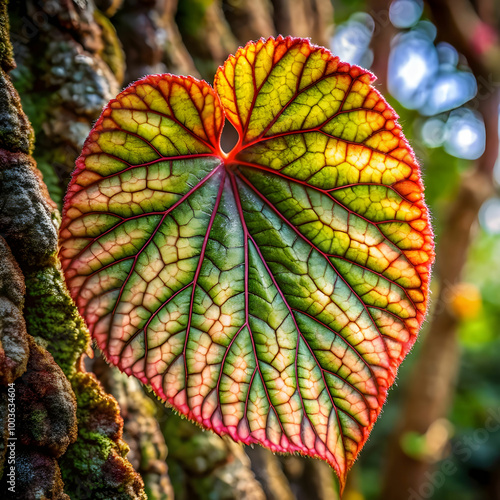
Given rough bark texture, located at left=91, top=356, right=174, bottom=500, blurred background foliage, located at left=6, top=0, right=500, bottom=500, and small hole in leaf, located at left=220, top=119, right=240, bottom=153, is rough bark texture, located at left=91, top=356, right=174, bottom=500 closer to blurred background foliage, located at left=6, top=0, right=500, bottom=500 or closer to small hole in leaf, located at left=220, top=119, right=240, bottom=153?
blurred background foliage, located at left=6, top=0, right=500, bottom=500

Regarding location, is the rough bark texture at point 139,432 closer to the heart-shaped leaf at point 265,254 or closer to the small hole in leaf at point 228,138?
the heart-shaped leaf at point 265,254

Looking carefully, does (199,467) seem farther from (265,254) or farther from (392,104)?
(392,104)

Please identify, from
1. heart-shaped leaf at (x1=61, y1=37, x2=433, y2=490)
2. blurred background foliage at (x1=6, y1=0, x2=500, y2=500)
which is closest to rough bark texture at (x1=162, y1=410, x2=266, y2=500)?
blurred background foliage at (x1=6, y1=0, x2=500, y2=500)

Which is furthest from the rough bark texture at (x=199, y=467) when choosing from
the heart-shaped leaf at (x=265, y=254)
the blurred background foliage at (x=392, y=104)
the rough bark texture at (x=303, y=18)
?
the rough bark texture at (x=303, y=18)

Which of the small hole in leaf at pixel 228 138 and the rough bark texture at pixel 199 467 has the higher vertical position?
the small hole in leaf at pixel 228 138

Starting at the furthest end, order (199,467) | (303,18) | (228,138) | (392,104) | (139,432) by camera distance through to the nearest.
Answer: (392,104)
(303,18)
(228,138)
(199,467)
(139,432)

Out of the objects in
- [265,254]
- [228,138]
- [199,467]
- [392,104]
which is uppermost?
[392,104]

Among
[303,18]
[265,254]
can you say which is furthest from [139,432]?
[303,18]
